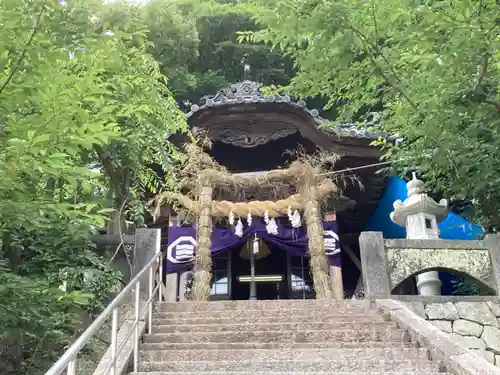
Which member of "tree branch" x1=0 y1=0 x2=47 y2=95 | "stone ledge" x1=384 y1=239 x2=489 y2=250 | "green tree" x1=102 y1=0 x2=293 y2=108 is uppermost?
"green tree" x1=102 y1=0 x2=293 y2=108

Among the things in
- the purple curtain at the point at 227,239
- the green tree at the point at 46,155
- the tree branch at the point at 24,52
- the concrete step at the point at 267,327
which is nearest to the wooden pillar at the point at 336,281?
the purple curtain at the point at 227,239

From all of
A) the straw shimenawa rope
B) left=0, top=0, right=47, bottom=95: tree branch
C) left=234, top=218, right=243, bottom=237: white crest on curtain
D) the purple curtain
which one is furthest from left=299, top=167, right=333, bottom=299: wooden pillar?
left=0, top=0, right=47, bottom=95: tree branch

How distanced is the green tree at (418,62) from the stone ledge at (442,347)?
1911mm

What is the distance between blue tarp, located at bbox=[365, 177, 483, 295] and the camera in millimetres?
11844

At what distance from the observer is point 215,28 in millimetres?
16859

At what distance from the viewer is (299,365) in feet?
17.3

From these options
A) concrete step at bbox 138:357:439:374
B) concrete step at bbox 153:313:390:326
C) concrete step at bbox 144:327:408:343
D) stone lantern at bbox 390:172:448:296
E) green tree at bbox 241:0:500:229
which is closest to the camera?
green tree at bbox 241:0:500:229

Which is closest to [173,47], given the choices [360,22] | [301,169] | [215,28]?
[215,28]

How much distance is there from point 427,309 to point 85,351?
4332mm

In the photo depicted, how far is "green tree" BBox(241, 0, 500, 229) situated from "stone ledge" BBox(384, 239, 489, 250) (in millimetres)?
962

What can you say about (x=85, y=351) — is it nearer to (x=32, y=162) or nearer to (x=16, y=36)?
(x=32, y=162)

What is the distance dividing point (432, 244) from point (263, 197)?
4780 millimetres

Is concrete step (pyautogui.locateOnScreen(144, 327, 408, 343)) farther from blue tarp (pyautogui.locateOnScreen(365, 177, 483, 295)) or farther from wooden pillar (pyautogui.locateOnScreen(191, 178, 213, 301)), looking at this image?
blue tarp (pyautogui.locateOnScreen(365, 177, 483, 295))

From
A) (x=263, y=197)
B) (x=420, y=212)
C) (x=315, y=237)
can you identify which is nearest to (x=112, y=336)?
(x=315, y=237)
